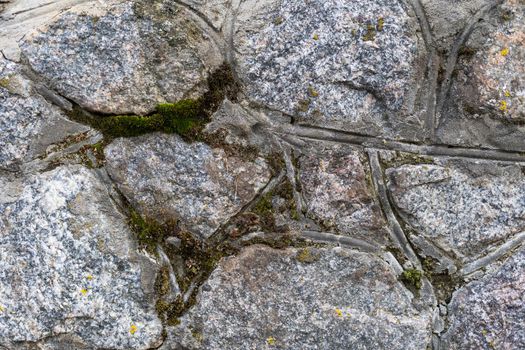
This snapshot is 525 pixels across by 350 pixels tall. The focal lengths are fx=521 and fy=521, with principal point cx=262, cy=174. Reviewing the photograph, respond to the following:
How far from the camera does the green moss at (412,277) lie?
3090mm

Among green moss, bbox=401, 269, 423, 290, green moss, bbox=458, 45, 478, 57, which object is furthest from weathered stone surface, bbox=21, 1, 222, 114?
green moss, bbox=401, 269, 423, 290

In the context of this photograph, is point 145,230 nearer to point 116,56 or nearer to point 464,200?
point 116,56

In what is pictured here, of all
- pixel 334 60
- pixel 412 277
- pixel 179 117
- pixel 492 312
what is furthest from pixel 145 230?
pixel 492 312

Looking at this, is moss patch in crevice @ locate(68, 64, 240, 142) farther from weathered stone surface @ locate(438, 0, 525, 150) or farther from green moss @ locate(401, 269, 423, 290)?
green moss @ locate(401, 269, 423, 290)

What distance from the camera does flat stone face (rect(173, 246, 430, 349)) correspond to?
9.98 feet

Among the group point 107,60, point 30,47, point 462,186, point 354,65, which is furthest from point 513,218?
point 30,47

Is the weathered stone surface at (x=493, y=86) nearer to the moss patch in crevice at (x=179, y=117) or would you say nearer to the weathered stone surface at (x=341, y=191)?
the weathered stone surface at (x=341, y=191)

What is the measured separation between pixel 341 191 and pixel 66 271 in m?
1.69

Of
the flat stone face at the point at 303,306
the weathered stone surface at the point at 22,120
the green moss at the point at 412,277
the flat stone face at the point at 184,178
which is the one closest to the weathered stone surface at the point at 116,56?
the weathered stone surface at the point at 22,120

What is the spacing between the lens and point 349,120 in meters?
3.14

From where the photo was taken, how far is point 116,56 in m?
3.05

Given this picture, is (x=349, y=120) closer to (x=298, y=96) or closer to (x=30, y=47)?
(x=298, y=96)

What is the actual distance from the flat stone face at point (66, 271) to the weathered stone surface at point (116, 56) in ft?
1.73

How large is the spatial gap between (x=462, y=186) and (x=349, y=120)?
0.77 m
